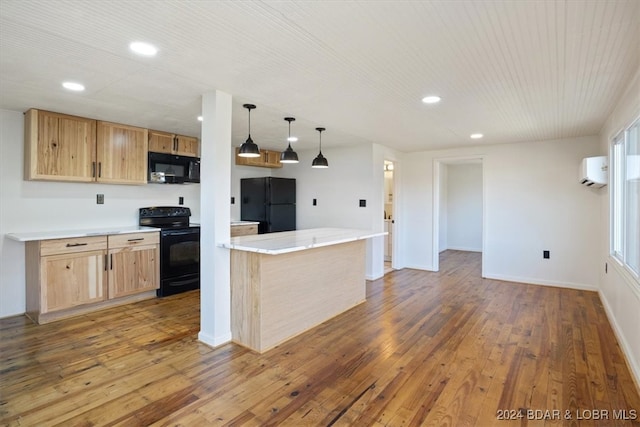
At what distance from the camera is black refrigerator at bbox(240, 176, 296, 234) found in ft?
18.7

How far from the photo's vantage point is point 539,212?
503 centimetres

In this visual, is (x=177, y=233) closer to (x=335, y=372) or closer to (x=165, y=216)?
(x=165, y=216)

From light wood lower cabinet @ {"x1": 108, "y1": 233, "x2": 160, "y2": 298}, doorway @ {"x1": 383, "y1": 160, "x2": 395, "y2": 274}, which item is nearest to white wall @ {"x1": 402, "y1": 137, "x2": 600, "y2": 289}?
doorway @ {"x1": 383, "y1": 160, "x2": 395, "y2": 274}

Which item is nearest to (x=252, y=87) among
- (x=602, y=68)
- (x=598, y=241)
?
Result: (x=602, y=68)

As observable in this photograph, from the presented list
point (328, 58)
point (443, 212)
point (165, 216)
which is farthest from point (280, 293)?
point (443, 212)

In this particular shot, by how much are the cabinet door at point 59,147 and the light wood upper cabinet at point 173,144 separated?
707mm

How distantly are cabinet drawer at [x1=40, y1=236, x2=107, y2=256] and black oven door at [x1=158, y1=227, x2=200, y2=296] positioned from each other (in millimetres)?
720

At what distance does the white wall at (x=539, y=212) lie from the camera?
474 cm

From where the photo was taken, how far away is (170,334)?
10.3 ft

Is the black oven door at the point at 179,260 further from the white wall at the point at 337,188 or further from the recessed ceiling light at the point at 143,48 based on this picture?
the recessed ceiling light at the point at 143,48

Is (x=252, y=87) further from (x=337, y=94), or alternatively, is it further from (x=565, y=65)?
(x=565, y=65)

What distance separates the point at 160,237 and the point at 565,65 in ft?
14.6

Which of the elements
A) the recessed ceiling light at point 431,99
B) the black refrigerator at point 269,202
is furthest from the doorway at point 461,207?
the recessed ceiling light at point 431,99

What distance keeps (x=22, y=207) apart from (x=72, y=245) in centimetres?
76
